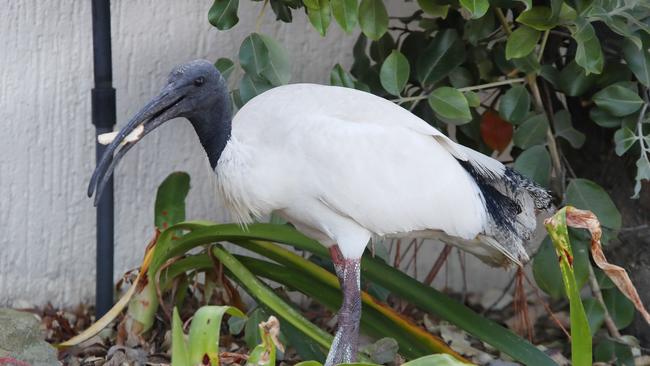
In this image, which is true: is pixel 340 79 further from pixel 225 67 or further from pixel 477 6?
pixel 477 6

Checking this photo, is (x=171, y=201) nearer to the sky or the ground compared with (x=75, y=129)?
nearer to the ground

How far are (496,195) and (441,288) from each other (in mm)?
958

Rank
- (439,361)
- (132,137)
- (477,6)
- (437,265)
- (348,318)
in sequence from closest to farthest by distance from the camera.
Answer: (439,361)
(132,137)
(477,6)
(348,318)
(437,265)

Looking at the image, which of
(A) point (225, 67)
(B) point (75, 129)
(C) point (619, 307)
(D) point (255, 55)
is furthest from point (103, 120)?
(C) point (619, 307)

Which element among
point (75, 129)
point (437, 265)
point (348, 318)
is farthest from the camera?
point (437, 265)

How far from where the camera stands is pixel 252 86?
253 cm

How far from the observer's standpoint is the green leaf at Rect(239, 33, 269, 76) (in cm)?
250

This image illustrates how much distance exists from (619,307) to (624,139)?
1.61 feet

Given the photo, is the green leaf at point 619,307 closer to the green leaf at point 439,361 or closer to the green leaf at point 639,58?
the green leaf at point 639,58

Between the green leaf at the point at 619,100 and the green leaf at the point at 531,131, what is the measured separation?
0.53 ft

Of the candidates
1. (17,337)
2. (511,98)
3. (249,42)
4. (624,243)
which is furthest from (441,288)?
(17,337)

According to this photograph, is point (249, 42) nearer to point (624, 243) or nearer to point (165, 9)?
point (165, 9)

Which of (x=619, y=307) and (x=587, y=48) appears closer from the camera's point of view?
(x=587, y=48)

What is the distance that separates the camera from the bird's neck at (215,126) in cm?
219
